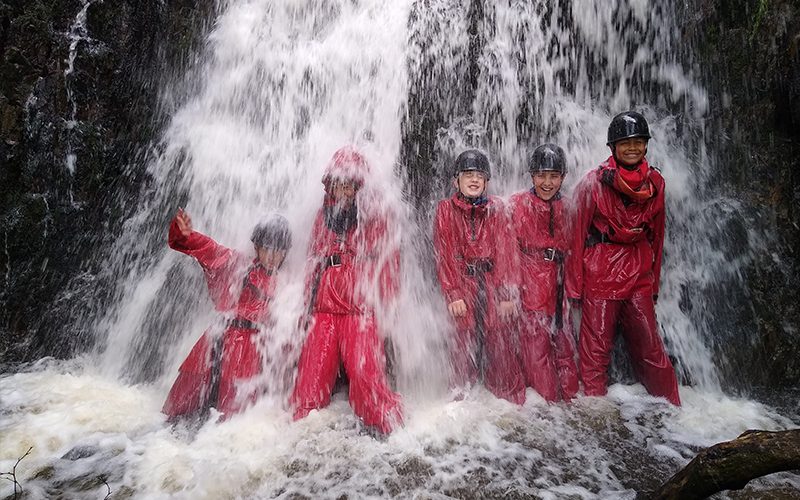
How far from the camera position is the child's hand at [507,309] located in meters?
4.28

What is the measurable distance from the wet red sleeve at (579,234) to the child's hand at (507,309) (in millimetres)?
572

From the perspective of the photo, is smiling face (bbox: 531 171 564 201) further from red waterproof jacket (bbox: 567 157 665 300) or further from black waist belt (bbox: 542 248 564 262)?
black waist belt (bbox: 542 248 564 262)

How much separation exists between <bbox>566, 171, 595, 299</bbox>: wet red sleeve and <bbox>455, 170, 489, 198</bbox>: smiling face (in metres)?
0.94

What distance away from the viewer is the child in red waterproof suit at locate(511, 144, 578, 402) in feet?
14.0

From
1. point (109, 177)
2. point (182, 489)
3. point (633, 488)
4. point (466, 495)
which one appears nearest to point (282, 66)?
point (109, 177)

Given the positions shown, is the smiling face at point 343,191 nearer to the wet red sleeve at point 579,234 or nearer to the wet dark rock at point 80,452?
the wet red sleeve at point 579,234

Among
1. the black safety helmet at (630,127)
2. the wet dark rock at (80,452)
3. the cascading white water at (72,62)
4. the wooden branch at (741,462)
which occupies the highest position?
the cascading white water at (72,62)

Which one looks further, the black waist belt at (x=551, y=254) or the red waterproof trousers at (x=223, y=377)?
the black waist belt at (x=551, y=254)

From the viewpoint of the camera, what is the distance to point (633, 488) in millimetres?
2852

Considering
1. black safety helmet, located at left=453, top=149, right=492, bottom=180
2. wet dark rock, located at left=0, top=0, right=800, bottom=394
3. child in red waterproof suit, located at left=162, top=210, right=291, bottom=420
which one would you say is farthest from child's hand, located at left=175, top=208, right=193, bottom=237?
black safety helmet, located at left=453, top=149, right=492, bottom=180

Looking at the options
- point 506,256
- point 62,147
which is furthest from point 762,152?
point 62,147

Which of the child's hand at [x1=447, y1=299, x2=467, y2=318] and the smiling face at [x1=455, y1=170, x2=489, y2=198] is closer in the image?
the child's hand at [x1=447, y1=299, x2=467, y2=318]

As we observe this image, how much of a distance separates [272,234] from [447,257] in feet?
5.53

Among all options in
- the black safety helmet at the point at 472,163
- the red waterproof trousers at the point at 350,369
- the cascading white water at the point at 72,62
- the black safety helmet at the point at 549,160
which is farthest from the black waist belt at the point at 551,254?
the cascading white water at the point at 72,62
